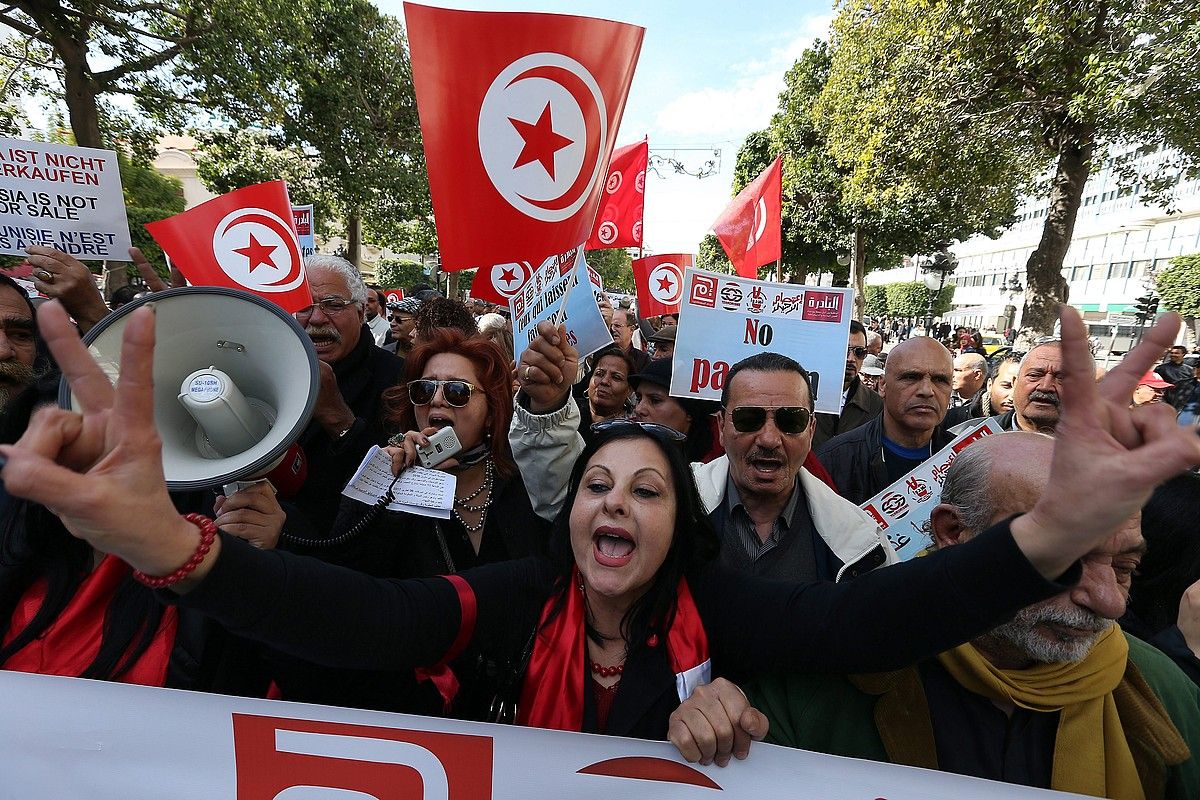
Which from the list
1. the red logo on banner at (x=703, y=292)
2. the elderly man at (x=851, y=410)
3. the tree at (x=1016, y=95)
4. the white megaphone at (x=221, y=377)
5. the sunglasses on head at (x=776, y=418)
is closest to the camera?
the white megaphone at (x=221, y=377)

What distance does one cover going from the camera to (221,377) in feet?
5.10

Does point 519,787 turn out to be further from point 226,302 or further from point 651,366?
point 651,366

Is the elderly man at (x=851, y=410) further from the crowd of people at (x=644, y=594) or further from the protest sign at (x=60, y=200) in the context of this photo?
the protest sign at (x=60, y=200)

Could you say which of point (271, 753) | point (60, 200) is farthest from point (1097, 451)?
point (60, 200)

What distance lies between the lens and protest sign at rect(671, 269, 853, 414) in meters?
3.48

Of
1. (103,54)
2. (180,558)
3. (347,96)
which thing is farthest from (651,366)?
(347,96)

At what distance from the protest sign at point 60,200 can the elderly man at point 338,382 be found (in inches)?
45.8

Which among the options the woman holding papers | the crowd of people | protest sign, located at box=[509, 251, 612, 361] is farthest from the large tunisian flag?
the woman holding papers

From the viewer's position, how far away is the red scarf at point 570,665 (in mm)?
1465

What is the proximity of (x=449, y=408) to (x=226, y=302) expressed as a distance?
0.88 meters

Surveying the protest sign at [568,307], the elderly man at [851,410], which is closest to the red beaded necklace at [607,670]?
the protest sign at [568,307]

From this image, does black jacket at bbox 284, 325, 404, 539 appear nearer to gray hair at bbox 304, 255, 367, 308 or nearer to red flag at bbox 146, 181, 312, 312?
gray hair at bbox 304, 255, 367, 308

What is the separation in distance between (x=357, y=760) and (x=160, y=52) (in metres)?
12.8

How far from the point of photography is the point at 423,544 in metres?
2.15
